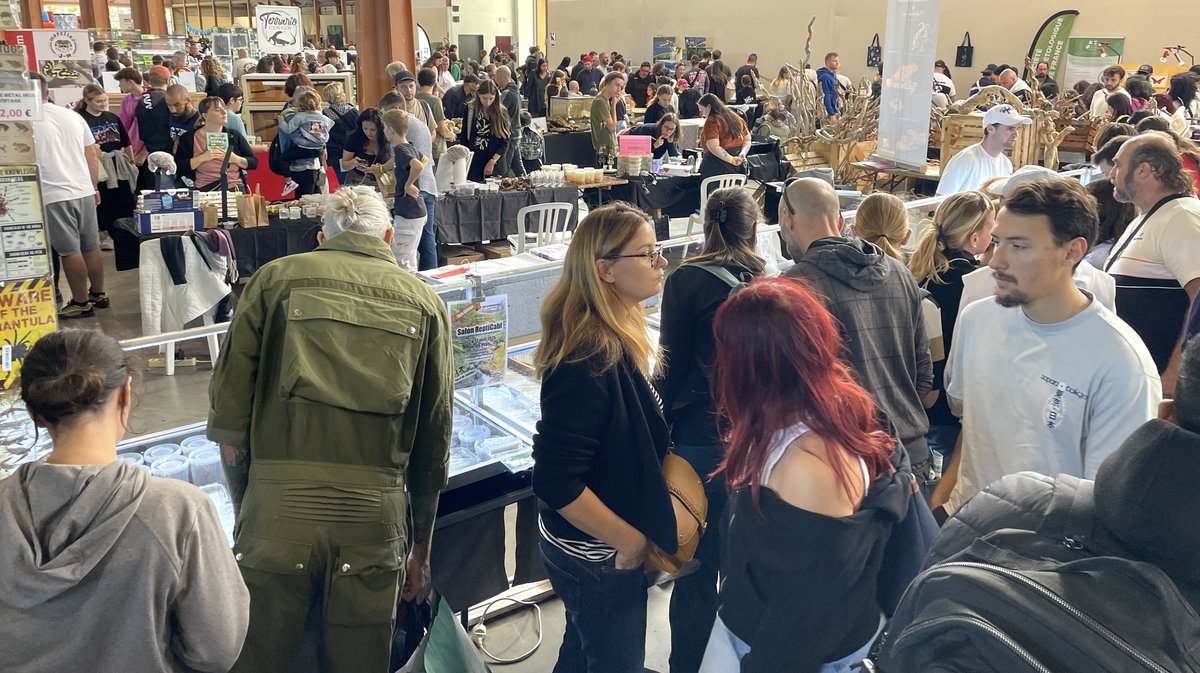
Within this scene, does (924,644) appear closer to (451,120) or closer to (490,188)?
(490,188)

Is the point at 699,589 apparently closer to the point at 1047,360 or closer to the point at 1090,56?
the point at 1047,360

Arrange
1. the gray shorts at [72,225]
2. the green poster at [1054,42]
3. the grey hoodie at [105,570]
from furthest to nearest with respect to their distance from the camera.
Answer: the green poster at [1054,42], the gray shorts at [72,225], the grey hoodie at [105,570]

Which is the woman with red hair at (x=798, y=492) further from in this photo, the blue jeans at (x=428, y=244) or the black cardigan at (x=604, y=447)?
the blue jeans at (x=428, y=244)

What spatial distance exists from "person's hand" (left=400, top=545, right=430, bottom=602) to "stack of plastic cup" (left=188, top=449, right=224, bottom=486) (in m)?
0.80

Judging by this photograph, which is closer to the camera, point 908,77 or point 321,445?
point 321,445

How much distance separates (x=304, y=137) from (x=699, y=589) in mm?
5723

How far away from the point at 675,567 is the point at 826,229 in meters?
1.07

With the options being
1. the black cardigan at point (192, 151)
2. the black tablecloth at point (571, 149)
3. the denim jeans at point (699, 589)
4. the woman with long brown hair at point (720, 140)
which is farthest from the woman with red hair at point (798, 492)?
the black tablecloth at point (571, 149)

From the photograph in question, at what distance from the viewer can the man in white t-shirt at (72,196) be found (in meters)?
5.83

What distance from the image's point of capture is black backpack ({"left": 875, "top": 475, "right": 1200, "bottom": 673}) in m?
0.86

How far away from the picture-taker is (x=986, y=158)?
5.29 m

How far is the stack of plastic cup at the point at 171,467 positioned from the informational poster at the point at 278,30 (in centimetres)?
1128

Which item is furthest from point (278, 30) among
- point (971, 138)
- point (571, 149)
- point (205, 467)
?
point (205, 467)

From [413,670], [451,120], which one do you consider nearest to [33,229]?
[413,670]
